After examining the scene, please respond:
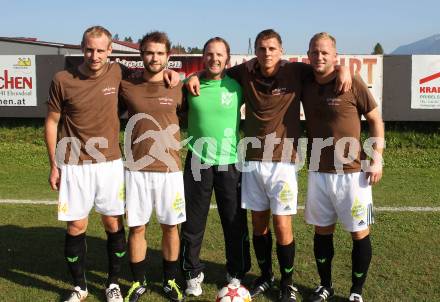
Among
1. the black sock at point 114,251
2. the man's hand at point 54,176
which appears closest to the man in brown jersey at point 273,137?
the black sock at point 114,251

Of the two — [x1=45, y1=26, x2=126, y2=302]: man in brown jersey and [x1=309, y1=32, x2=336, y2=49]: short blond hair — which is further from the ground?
[x1=309, y1=32, x2=336, y2=49]: short blond hair

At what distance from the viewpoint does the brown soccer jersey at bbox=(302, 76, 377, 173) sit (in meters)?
3.78

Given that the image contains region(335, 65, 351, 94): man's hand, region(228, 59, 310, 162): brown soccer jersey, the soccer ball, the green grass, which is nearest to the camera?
region(335, 65, 351, 94): man's hand

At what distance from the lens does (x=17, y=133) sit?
11625mm

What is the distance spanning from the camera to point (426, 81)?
10.2 metres

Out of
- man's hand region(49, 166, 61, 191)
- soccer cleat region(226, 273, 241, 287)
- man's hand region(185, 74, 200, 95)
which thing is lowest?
soccer cleat region(226, 273, 241, 287)

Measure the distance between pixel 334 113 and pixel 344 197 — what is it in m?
0.67

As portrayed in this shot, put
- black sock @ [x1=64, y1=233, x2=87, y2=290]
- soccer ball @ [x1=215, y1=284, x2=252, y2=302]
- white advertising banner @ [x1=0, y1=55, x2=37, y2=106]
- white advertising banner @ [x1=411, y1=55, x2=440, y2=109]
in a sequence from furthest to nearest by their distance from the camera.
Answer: white advertising banner @ [x1=0, y1=55, x2=37, y2=106], white advertising banner @ [x1=411, y1=55, x2=440, y2=109], black sock @ [x1=64, y1=233, x2=87, y2=290], soccer ball @ [x1=215, y1=284, x2=252, y2=302]

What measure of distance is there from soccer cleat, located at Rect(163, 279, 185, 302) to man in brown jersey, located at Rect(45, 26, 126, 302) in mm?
395

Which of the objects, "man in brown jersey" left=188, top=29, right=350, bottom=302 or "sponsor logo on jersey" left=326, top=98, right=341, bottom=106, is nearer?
"sponsor logo on jersey" left=326, top=98, right=341, bottom=106

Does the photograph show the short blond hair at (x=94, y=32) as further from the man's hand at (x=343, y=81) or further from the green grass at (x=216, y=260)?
the green grass at (x=216, y=260)

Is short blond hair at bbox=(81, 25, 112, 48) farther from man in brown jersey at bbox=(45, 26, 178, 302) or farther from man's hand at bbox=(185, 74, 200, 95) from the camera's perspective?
man's hand at bbox=(185, 74, 200, 95)

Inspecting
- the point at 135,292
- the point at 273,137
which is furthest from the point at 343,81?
the point at 135,292

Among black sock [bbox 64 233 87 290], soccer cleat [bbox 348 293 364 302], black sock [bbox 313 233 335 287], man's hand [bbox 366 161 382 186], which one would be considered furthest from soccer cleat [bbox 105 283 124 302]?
man's hand [bbox 366 161 382 186]
